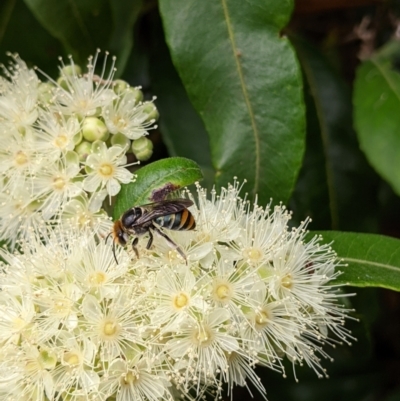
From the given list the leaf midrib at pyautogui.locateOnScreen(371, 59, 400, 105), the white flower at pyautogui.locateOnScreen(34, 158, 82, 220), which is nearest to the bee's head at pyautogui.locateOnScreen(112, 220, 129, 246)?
the white flower at pyautogui.locateOnScreen(34, 158, 82, 220)

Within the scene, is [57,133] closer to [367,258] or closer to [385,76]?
[367,258]

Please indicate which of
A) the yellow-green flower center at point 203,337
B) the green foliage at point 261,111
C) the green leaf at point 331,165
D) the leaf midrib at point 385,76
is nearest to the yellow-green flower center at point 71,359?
the yellow-green flower center at point 203,337

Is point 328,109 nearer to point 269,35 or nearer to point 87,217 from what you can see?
point 269,35

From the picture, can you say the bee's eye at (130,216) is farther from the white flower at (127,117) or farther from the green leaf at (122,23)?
the green leaf at (122,23)

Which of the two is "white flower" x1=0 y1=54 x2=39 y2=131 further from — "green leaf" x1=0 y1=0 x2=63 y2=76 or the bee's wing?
the bee's wing

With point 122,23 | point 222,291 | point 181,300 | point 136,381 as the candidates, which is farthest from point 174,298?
point 122,23

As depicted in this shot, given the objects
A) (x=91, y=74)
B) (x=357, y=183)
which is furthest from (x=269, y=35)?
(x=357, y=183)
